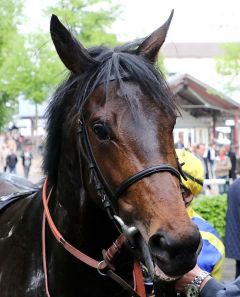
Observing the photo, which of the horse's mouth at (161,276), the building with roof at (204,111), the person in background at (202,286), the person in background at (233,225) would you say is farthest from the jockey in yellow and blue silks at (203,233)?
the building with roof at (204,111)

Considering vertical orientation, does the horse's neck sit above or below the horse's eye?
below

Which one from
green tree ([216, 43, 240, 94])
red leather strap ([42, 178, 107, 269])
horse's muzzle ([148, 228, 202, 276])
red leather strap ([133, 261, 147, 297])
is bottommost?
red leather strap ([133, 261, 147, 297])

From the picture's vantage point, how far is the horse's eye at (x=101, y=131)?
2.21 m

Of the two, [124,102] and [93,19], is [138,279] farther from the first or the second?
[93,19]

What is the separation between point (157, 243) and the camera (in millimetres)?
1914

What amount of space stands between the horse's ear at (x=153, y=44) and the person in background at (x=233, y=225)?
3353 millimetres

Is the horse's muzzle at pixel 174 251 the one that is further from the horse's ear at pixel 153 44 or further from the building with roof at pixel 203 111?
the building with roof at pixel 203 111

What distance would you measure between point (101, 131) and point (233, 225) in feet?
12.8

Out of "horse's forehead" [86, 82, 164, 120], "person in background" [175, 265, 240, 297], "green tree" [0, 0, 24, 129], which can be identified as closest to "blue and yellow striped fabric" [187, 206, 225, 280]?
"person in background" [175, 265, 240, 297]

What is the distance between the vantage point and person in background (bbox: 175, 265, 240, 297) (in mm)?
2340

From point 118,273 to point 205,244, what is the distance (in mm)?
524

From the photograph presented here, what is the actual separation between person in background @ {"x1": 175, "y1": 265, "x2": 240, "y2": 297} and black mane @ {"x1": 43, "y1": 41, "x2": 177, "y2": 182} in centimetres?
69

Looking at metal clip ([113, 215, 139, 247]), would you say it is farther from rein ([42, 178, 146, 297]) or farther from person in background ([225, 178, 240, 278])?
person in background ([225, 178, 240, 278])

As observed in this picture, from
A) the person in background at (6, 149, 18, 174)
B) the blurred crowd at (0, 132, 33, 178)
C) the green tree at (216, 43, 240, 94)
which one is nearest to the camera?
the person in background at (6, 149, 18, 174)
